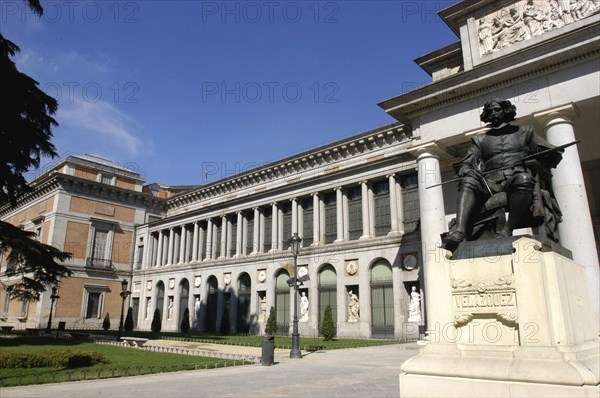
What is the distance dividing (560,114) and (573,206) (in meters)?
3.98

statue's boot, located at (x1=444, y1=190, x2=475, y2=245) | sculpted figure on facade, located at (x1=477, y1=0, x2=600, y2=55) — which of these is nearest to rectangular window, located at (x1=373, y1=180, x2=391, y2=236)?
sculpted figure on facade, located at (x1=477, y1=0, x2=600, y2=55)

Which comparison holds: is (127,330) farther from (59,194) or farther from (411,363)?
(411,363)

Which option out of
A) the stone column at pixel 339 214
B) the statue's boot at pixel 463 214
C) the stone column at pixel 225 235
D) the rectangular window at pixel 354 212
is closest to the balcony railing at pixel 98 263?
the stone column at pixel 225 235

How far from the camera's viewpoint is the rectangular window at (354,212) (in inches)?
1272

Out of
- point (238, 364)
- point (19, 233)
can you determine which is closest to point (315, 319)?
point (238, 364)

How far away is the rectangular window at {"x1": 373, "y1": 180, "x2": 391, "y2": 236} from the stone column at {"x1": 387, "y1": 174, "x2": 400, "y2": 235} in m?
0.80

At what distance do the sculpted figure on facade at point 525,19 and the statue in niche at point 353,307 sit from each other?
58.9 ft

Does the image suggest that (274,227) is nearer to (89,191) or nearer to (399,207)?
(399,207)

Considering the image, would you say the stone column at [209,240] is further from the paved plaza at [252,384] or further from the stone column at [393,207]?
the paved plaza at [252,384]

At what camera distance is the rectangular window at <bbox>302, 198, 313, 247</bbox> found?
116 ft

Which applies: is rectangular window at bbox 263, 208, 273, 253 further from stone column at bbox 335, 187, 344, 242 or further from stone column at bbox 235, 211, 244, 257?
stone column at bbox 335, 187, 344, 242

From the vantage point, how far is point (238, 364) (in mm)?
14523

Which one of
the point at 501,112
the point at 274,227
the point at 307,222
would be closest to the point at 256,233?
Result: the point at 274,227

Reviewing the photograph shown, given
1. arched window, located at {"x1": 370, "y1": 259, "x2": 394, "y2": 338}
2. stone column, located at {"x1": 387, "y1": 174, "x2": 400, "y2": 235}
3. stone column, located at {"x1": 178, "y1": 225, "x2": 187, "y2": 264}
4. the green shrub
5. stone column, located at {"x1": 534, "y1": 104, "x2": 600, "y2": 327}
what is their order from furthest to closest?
stone column, located at {"x1": 178, "y1": 225, "x2": 187, "y2": 264}, stone column, located at {"x1": 387, "y1": 174, "x2": 400, "y2": 235}, arched window, located at {"x1": 370, "y1": 259, "x2": 394, "y2": 338}, stone column, located at {"x1": 534, "y1": 104, "x2": 600, "y2": 327}, the green shrub
